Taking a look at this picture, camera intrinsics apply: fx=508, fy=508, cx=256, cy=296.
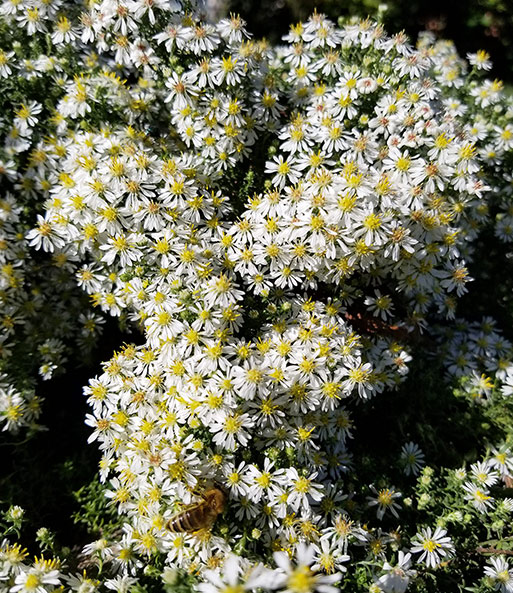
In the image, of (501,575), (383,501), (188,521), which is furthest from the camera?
(383,501)

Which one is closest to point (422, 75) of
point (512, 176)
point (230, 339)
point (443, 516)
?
point (512, 176)

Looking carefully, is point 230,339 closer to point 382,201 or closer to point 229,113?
point 382,201

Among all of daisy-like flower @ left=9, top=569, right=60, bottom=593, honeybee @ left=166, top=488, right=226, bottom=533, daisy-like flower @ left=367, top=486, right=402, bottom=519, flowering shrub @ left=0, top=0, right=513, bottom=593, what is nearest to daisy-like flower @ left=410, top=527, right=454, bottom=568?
flowering shrub @ left=0, top=0, right=513, bottom=593

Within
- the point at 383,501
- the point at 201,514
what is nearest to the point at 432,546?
the point at 383,501

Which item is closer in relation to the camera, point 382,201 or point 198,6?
point 382,201

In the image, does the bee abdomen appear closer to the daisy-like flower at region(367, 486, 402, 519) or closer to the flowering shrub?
the flowering shrub

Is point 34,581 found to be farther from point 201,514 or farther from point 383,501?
point 383,501
